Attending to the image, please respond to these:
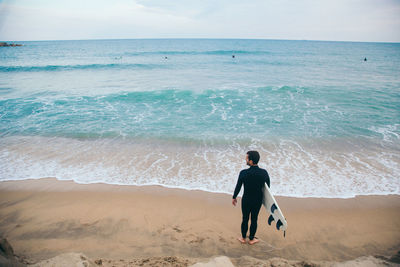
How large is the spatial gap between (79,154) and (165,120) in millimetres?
5025

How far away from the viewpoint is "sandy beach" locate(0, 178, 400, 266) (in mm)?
3982

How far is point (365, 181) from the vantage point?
6.46 m

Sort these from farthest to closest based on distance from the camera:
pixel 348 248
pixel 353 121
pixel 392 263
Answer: pixel 353 121 < pixel 348 248 < pixel 392 263

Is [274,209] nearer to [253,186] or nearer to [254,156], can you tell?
[253,186]

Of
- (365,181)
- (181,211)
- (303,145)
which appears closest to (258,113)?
(303,145)

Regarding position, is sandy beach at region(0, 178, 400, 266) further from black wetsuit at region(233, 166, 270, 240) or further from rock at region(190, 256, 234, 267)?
black wetsuit at region(233, 166, 270, 240)

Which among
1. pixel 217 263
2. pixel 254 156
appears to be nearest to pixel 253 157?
pixel 254 156

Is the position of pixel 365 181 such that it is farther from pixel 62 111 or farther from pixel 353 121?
pixel 62 111

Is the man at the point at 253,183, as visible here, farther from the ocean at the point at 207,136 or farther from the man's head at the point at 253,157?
the ocean at the point at 207,136

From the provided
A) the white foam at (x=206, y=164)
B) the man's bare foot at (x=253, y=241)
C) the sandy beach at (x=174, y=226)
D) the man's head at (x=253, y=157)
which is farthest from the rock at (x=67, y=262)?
the white foam at (x=206, y=164)

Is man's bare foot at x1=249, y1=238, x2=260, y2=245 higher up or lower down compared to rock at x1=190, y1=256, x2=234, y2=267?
lower down

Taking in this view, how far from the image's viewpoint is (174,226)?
473 centimetres

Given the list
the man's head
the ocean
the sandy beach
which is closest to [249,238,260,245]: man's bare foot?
the sandy beach

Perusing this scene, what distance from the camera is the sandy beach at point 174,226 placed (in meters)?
3.98
